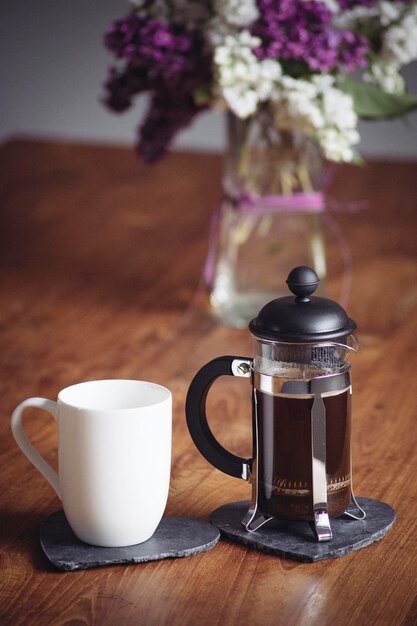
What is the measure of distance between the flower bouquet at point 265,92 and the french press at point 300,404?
679 millimetres

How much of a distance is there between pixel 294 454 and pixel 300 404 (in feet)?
0.15

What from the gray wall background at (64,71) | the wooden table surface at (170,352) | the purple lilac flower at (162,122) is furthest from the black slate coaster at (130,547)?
the gray wall background at (64,71)

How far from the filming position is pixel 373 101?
1679 millimetres

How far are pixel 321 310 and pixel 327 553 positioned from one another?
8.5 inches

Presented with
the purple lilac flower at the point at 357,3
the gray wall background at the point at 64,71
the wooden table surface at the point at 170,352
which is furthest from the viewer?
the gray wall background at the point at 64,71

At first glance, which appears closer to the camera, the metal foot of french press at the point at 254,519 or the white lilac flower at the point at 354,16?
the metal foot of french press at the point at 254,519

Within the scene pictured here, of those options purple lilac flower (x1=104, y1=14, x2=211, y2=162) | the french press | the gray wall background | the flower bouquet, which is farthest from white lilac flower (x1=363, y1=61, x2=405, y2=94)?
the gray wall background

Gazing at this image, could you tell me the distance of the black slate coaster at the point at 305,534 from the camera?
950 millimetres

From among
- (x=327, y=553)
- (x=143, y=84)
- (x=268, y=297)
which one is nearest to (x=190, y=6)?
(x=143, y=84)

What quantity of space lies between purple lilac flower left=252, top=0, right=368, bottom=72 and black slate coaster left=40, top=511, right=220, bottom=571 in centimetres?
80

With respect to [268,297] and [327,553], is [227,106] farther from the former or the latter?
[327,553]

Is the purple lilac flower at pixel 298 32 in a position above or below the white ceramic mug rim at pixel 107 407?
above

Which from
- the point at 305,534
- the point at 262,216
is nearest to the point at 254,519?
the point at 305,534

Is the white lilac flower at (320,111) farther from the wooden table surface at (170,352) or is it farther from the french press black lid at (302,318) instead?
the french press black lid at (302,318)
